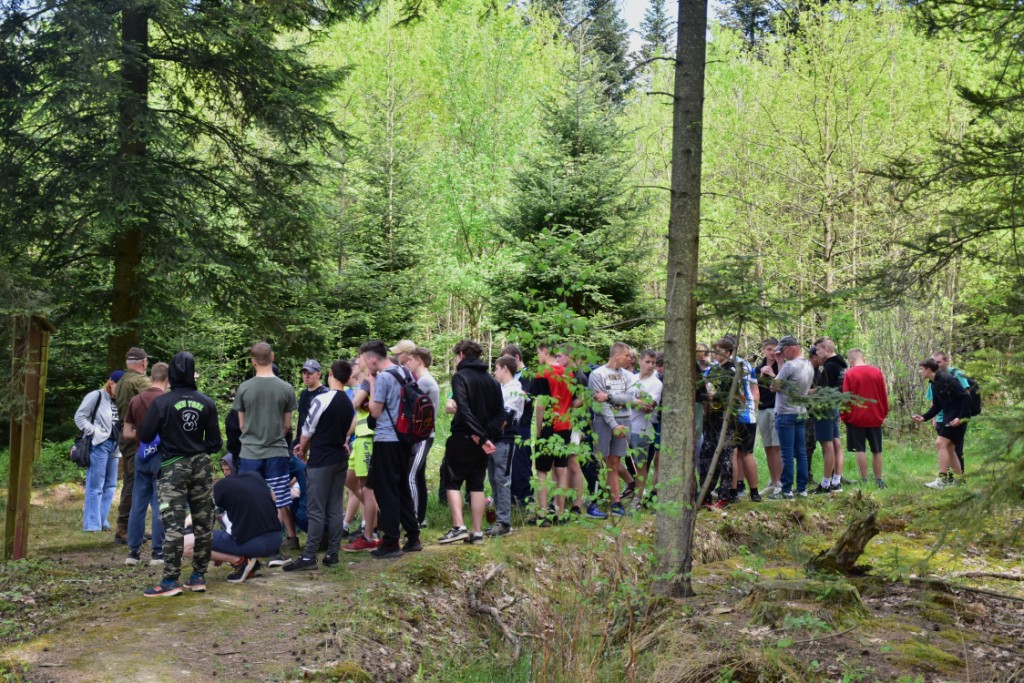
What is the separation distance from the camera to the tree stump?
8.02 meters

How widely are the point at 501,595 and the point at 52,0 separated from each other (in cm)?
1038

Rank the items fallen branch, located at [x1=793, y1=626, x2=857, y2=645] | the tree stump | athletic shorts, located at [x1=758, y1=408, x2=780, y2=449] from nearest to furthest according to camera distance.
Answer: fallen branch, located at [x1=793, y1=626, x2=857, y2=645]
the tree stump
athletic shorts, located at [x1=758, y1=408, x2=780, y2=449]

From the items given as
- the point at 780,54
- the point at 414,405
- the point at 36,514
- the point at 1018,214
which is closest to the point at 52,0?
the point at 36,514

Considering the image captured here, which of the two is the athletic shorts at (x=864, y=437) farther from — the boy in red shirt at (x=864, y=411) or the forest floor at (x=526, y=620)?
the forest floor at (x=526, y=620)

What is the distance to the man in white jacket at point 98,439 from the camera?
10375mm

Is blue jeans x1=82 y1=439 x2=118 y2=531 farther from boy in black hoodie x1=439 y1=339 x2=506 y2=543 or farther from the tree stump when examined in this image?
the tree stump

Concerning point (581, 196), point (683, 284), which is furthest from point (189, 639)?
point (581, 196)

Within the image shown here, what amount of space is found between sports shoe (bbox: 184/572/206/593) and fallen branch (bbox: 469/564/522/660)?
2274 millimetres

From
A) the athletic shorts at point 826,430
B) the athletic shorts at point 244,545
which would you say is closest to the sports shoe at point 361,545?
the athletic shorts at point 244,545

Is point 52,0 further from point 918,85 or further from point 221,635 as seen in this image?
point 918,85

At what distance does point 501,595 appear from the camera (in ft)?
26.6

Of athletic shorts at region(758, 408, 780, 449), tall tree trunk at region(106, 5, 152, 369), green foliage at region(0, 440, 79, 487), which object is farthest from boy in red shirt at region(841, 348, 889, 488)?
green foliage at region(0, 440, 79, 487)

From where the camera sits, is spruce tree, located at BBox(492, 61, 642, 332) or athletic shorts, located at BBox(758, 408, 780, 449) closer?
athletic shorts, located at BBox(758, 408, 780, 449)

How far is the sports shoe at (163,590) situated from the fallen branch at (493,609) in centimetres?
248
